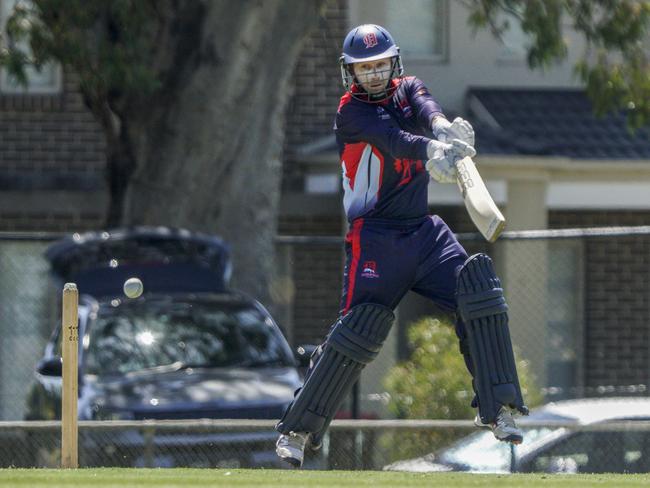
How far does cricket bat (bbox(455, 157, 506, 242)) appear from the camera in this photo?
6402 millimetres

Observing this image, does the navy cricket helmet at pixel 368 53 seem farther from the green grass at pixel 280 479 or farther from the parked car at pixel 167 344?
the parked car at pixel 167 344

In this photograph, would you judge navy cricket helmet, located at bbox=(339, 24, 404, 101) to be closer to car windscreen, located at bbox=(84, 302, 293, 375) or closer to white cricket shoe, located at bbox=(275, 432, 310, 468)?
white cricket shoe, located at bbox=(275, 432, 310, 468)

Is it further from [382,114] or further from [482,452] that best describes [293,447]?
[482,452]

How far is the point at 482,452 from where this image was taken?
10.2 metres

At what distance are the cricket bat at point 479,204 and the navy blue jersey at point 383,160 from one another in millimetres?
401

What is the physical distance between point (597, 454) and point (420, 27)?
938 centimetres

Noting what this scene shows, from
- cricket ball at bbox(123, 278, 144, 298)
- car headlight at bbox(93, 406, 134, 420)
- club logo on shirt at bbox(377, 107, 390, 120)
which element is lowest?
car headlight at bbox(93, 406, 134, 420)

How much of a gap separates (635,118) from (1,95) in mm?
6990

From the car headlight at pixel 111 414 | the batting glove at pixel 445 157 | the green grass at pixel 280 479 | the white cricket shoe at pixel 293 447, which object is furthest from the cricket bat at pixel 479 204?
the car headlight at pixel 111 414

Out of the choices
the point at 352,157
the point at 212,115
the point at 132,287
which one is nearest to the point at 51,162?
the point at 212,115

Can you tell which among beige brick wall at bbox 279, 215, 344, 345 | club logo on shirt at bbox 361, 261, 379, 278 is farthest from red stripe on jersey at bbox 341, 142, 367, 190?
beige brick wall at bbox 279, 215, 344, 345

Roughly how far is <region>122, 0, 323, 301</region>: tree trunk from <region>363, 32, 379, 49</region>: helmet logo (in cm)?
684

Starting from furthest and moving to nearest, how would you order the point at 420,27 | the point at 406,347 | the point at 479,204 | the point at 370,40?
1. the point at 420,27
2. the point at 406,347
3. the point at 370,40
4. the point at 479,204

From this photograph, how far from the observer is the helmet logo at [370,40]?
705 centimetres
